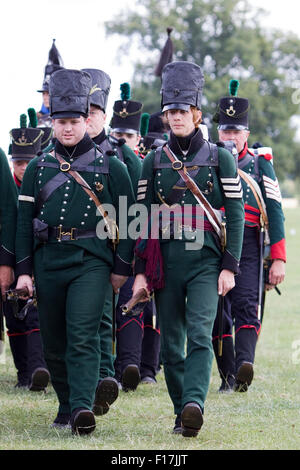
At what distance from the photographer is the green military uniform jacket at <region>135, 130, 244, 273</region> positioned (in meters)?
6.84

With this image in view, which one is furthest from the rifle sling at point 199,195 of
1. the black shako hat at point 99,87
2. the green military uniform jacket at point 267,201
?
the green military uniform jacket at point 267,201

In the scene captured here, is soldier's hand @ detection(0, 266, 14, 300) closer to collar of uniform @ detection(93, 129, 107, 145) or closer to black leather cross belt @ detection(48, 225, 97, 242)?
black leather cross belt @ detection(48, 225, 97, 242)

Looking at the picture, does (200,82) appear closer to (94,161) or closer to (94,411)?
(94,161)

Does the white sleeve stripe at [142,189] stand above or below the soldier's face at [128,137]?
below

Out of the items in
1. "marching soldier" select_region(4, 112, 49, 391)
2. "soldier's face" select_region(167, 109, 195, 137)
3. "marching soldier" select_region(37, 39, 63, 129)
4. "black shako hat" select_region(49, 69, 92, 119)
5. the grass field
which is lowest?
the grass field

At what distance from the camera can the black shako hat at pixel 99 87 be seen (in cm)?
785

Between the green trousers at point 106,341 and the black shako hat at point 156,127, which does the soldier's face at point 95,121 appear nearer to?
the green trousers at point 106,341

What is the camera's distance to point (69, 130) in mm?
6855

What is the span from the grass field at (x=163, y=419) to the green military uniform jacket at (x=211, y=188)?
105cm

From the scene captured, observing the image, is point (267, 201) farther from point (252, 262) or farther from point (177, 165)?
point (177, 165)

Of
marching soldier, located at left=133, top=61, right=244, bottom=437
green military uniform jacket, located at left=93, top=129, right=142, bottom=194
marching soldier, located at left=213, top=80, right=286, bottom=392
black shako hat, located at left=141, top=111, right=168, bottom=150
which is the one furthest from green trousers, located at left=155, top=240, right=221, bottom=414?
black shako hat, located at left=141, top=111, right=168, bottom=150

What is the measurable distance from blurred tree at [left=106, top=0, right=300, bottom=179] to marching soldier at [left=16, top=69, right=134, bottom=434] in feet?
153

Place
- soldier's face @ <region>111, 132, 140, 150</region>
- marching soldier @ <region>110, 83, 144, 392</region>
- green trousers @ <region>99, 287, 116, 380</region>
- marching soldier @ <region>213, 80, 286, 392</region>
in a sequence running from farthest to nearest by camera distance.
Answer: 1. soldier's face @ <region>111, 132, 140, 150</region>
2. marching soldier @ <region>213, 80, 286, 392</region>
3. marching soldier @ <region>110, 83, 144, 392</region>
4. green trousers @ <region>99, 287, 116, 380</region>
